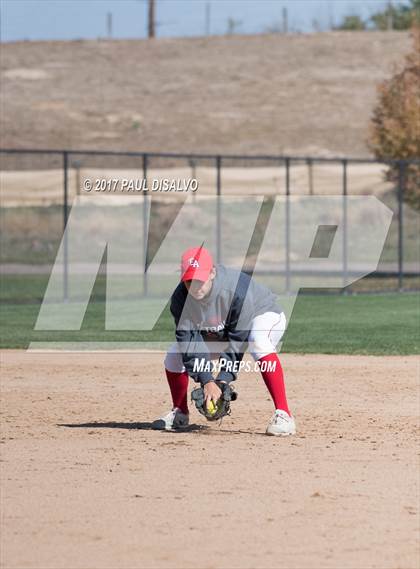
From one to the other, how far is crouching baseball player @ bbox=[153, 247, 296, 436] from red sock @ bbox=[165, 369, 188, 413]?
0.16 ft

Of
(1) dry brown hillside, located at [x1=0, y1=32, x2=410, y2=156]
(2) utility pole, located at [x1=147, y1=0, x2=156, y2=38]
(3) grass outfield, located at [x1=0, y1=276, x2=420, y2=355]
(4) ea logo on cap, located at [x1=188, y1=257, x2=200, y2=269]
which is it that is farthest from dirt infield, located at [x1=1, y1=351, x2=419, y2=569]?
(2) utility pole, located at [x1=147, y1=0, x2=156, y2=38]

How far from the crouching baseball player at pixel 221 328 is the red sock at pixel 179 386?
48mm

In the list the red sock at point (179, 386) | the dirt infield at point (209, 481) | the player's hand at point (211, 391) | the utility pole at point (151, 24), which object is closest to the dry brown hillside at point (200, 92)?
the utility pole at point (151, 24)

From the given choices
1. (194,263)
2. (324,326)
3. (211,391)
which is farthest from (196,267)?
(324,326)

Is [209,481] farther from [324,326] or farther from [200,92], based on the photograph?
[200,92]

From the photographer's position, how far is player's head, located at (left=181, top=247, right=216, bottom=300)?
871cm

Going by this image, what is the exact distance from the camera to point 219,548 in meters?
6.18

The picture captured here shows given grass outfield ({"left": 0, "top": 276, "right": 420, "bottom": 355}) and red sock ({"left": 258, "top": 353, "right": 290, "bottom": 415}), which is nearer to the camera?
red sock ({"left": 258, "top": 353, "right": 290, "bottom": 415})

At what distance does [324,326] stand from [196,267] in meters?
10.1

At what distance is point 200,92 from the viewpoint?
7100 centimetres

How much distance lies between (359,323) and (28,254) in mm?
22681

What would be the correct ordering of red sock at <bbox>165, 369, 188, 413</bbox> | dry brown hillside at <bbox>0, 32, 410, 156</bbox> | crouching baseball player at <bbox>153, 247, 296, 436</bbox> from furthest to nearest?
dry brown hillside at <bbox>0, 32, 410, 156</bbox>, red sock at <bbox>165, 369, 188, 413</bbox>, crouching baseball player at <bbox>153, 247, 296, 436</bbox>

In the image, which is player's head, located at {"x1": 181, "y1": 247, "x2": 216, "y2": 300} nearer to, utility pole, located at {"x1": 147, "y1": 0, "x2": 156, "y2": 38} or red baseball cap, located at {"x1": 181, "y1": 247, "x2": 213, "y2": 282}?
red baseball cap, located at {"x1": 181, "y1": 247, "x2": 213, "y2": 282}

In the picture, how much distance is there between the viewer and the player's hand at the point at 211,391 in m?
9.05
